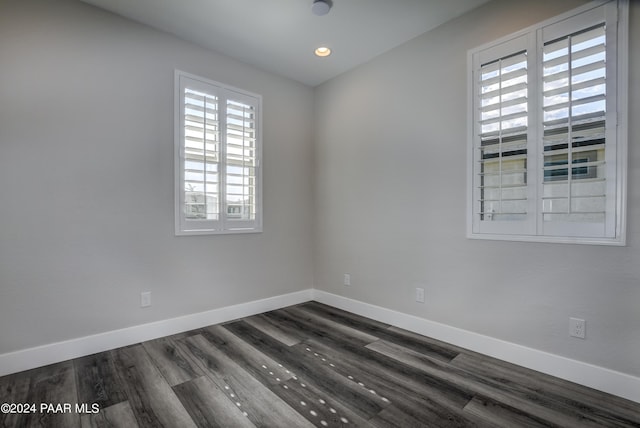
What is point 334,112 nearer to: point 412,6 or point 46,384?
point 412,6

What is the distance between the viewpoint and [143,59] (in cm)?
271

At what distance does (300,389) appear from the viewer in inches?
78.3

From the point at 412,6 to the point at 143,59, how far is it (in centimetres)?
231

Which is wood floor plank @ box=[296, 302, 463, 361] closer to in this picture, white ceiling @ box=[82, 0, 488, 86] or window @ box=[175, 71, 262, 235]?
window @ box=[175, 71, 262, 235]

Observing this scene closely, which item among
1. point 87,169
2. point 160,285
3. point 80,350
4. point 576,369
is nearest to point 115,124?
point 87,169

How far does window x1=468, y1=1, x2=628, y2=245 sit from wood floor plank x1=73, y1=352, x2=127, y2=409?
108 inches

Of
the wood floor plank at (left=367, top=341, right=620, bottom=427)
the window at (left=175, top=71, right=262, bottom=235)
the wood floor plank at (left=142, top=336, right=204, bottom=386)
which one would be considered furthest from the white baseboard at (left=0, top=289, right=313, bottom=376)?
the wood floor plank at (left=367, top=341, right=620, bottom=427)

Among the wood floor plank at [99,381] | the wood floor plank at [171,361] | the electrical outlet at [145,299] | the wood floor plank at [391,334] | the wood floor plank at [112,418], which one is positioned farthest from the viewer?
the electrical outlet at [145,299]

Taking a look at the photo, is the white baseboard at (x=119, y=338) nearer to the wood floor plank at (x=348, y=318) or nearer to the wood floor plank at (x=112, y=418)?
the wood floor plank at (x=348, y=318)

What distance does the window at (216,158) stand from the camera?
2.92 m

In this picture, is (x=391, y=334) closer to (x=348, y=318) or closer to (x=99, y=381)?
(x=348, y=318)

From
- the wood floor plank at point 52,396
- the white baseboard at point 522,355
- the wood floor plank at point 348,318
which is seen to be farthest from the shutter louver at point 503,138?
the wood floor plank at point 52,396

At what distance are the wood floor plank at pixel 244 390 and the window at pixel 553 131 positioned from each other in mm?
1898

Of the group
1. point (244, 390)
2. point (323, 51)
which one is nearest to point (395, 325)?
point (244, 390)
